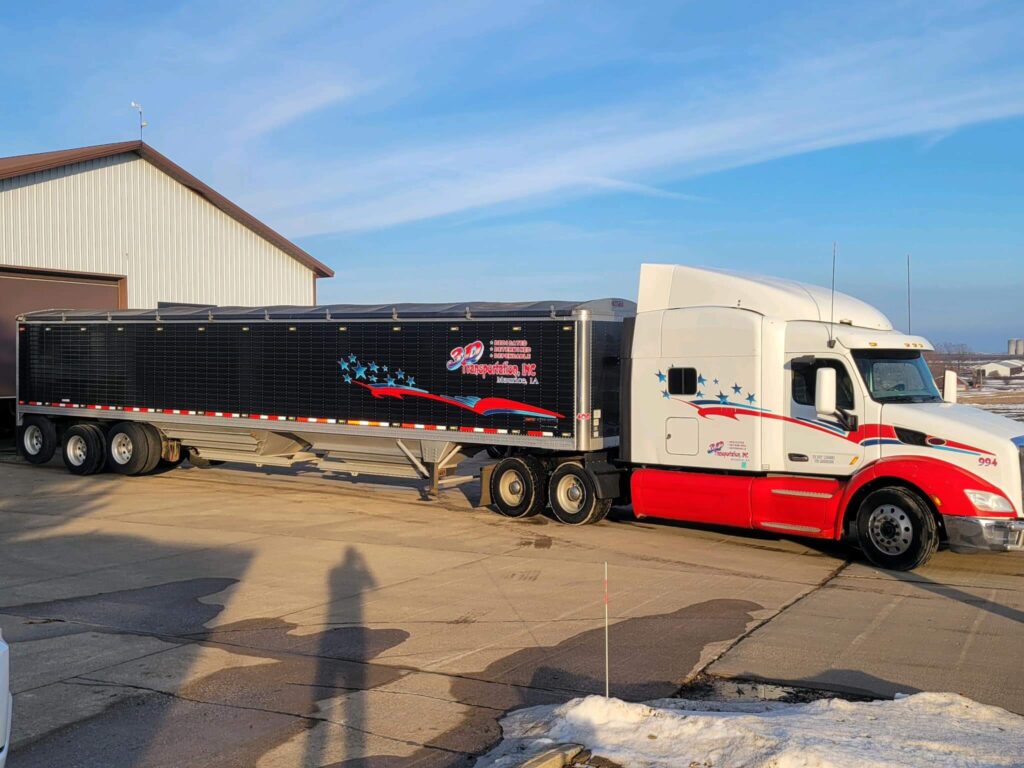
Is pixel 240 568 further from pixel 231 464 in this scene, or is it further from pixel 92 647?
pixel 231 464

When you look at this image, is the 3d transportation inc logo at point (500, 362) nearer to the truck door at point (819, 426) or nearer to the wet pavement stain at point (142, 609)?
the truck door at point (819, 426)

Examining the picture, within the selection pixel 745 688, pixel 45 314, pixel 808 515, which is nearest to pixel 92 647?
pixel 745 688

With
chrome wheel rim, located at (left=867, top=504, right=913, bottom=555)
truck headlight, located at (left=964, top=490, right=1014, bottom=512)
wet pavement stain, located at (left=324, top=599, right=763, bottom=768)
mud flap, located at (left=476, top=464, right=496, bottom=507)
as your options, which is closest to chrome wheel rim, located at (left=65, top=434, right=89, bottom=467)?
mud flap, located at (left=476, top=464, right=496, bottom=507)

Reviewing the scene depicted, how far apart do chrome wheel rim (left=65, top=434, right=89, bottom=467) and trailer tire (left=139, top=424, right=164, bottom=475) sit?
59.5 inches

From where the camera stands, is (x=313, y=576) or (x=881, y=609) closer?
(x=881, y=609)

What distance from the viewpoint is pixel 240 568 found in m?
12.1

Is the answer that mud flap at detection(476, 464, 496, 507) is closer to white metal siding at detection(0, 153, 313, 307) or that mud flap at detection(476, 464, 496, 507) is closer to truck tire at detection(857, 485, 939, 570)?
truck tire at detection(857, 485, 939, 570)

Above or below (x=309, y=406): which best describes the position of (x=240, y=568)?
below

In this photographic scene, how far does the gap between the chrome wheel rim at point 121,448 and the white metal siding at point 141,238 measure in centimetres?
735

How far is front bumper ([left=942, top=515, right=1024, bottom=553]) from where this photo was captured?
11.6 metres

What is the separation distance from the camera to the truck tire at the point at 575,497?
15281 mm

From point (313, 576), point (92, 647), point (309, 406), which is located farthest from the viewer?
point (309, 406)

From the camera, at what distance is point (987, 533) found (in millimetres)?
11711

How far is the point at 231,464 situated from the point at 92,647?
52.1 ft
